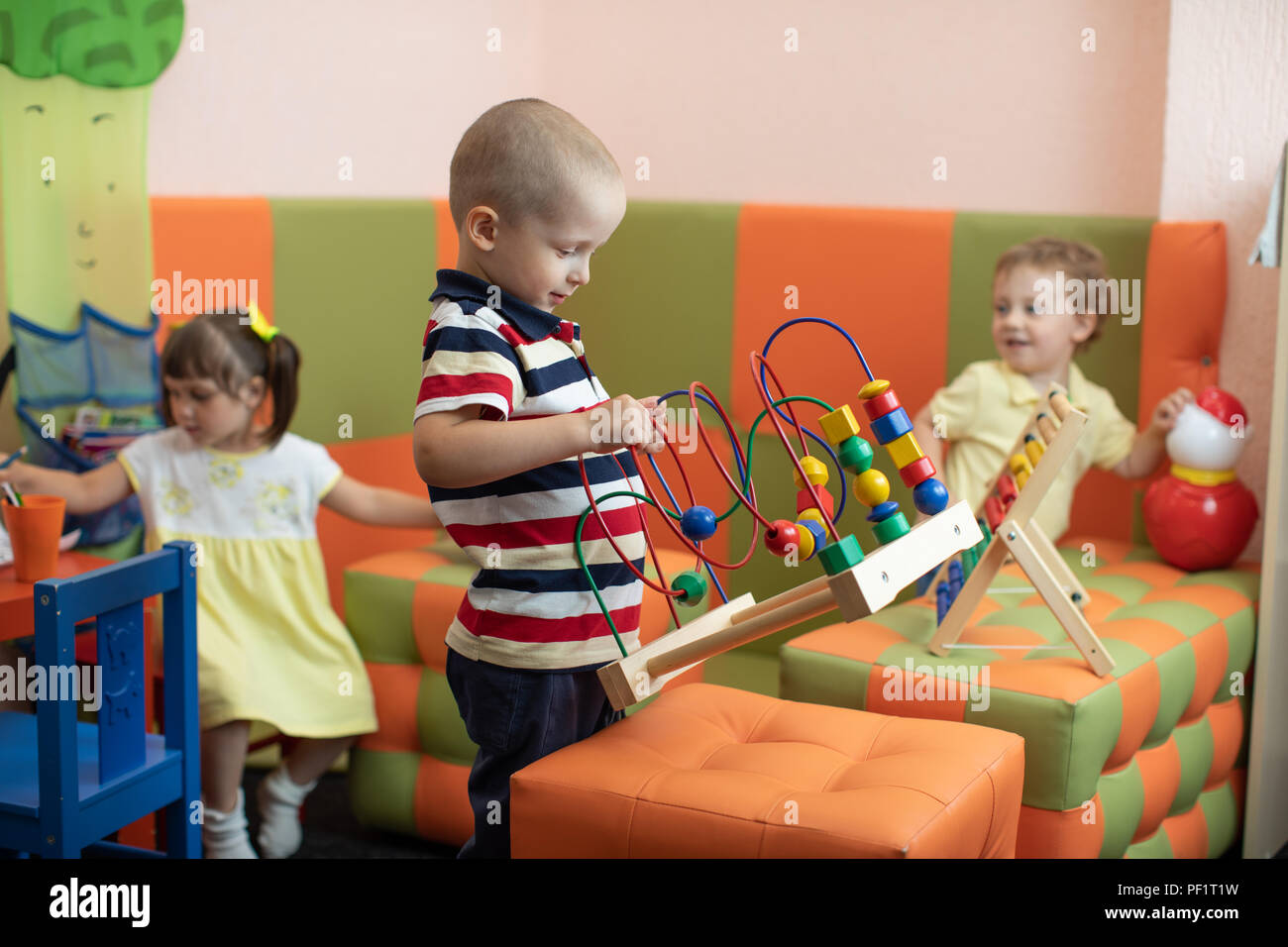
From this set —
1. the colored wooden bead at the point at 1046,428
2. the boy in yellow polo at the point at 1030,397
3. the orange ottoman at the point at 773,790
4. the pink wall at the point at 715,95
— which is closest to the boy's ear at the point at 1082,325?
the boy in yellow polo at the point at 1030,397

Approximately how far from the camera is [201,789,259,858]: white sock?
1909 mm

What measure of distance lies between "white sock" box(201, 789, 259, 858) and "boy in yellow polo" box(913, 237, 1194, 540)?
3.88ft

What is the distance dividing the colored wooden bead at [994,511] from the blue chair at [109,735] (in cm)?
104

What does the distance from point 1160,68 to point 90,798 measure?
1982mm

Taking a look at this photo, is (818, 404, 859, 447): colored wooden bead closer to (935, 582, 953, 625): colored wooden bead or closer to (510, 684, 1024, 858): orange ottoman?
(510, 684, 1024, 858): orange ottoman

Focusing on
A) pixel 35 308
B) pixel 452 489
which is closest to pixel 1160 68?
pixel 452 489

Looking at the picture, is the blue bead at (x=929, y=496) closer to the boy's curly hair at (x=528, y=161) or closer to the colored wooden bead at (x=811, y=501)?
the colored wooden bead at (x=811, y=501)

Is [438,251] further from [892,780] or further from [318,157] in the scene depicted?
[892,780]

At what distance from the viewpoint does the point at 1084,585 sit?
2.01 m

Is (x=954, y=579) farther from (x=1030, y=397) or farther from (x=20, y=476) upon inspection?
(x=20, y=476)

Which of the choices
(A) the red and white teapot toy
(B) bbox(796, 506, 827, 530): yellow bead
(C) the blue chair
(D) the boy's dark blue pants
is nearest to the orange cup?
(C) the blue chair

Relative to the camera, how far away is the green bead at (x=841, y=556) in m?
1.09

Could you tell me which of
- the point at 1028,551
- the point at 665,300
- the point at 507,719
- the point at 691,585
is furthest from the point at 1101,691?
the point at 665,300

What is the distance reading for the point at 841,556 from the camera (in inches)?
43.1
